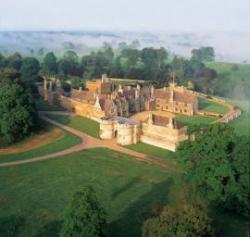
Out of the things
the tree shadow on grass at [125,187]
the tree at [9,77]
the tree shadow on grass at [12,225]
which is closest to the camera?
the tree shadow on grass at [12,225]

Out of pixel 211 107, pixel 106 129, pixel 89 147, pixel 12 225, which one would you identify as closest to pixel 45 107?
pixel 106 129

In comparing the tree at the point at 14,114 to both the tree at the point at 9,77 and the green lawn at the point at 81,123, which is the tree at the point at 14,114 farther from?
the tree at the point at 9,77

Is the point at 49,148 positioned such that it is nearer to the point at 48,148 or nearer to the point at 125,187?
the point at 48,148

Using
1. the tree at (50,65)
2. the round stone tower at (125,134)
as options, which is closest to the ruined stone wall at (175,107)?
the round stone tower at (125,134)

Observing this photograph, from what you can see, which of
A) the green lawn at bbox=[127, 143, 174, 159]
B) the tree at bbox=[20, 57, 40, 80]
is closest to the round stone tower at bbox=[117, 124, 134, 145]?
the green lawn at bbox=[127, 143, 174, 159]

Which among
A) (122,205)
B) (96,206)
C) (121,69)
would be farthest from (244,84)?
(121,69)
